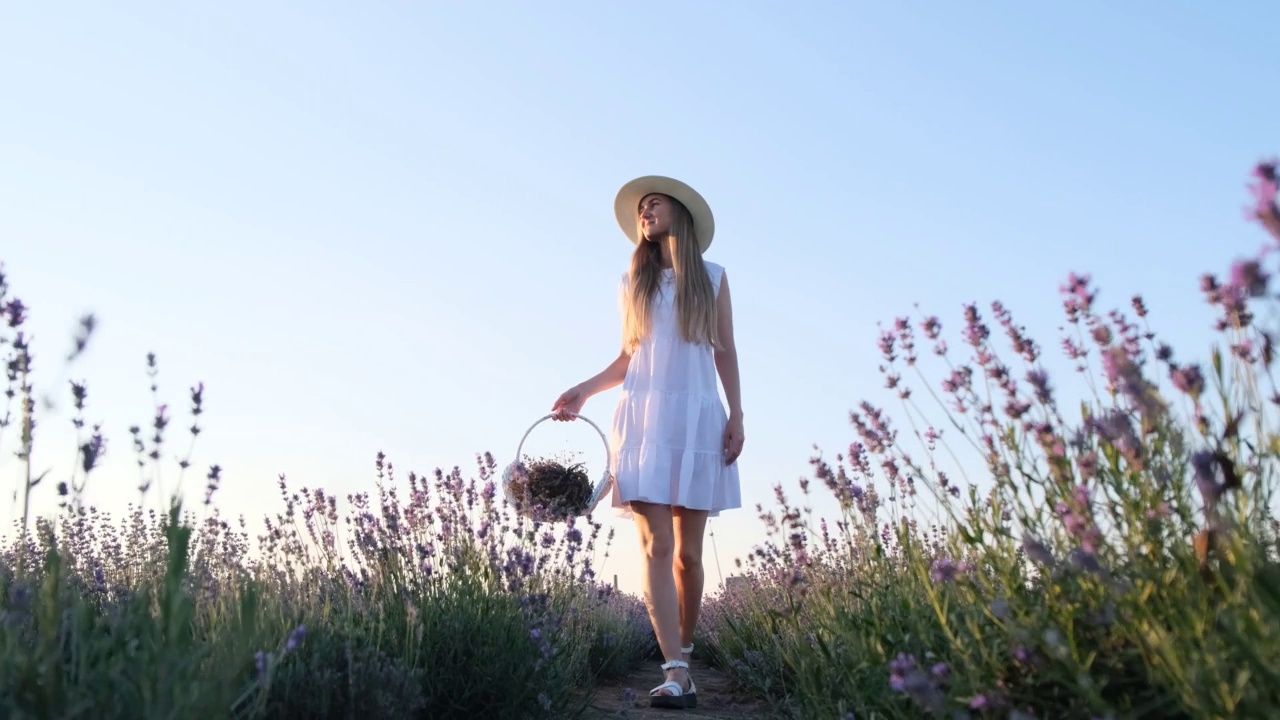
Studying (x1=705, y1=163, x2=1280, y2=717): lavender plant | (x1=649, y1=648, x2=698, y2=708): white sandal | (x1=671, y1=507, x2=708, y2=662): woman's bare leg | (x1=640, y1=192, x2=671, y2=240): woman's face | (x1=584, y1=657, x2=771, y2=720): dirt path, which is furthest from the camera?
(x1=640, y1=192, x2=671, y2=240): woman's face

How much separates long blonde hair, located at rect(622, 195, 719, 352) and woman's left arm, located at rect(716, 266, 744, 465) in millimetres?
61

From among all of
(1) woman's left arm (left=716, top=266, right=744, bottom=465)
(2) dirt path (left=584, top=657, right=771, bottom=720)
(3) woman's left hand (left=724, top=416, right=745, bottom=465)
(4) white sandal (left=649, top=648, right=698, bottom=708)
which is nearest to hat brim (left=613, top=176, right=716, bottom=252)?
(1) woman's left arm (left=716, top=266, right=744, bottom=465)

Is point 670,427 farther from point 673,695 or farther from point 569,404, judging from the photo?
point 673,695

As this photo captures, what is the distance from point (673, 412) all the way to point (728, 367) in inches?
13.4

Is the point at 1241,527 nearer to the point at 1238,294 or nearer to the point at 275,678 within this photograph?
the point at 1238,294

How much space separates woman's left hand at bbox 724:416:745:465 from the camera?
13.9 feet

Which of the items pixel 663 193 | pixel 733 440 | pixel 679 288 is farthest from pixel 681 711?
pixel 663 193

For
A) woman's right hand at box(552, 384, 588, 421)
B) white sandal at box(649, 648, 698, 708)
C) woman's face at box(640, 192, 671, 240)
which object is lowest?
white sandal at box(649, 648, 698, 708)

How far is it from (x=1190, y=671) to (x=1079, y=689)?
238mm

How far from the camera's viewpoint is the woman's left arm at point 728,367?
14.0ft

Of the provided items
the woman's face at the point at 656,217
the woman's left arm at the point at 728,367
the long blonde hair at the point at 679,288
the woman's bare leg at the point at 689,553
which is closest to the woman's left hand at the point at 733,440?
the woman's left arm at the point at 728,367

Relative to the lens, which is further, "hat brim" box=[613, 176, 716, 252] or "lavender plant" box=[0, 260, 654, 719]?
"hat brim" box=[613, 176, 716, 252]

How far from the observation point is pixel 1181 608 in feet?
6.35

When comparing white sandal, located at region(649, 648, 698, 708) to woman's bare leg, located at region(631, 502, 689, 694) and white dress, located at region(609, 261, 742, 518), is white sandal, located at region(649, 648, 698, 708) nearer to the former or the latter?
woman's bare leg, located at region(631, 502, 689, 694)
